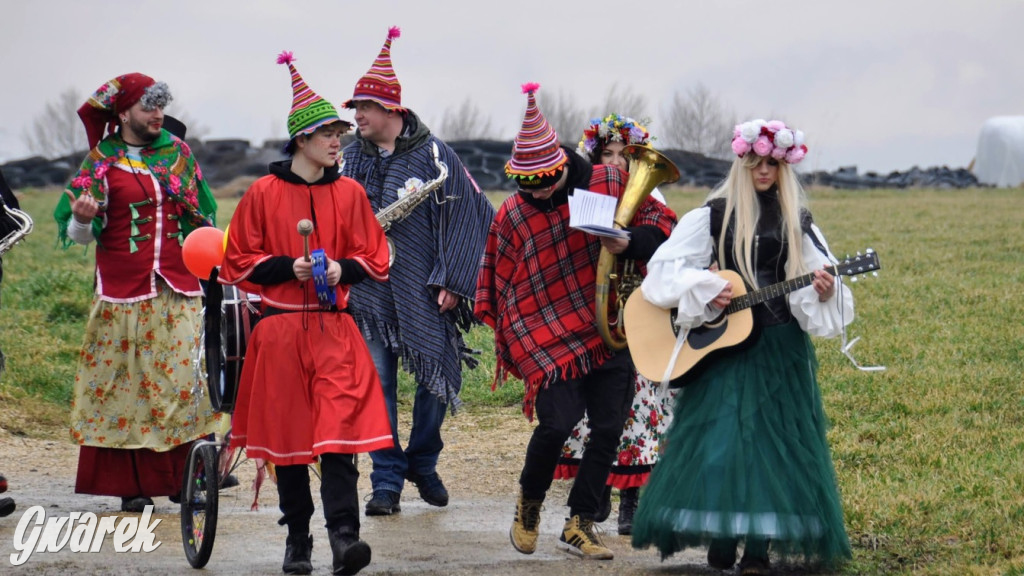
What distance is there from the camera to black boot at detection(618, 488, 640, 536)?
22.5 feet

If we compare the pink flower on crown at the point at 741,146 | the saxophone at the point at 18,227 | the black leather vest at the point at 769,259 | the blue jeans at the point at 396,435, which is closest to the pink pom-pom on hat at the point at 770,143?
the pink flower on crown at the point at 741,146

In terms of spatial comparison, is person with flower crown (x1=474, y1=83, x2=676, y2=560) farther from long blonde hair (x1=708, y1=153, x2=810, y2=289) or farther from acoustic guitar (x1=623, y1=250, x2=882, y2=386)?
long blonde hair (x1=708, y1=153, x2=810, y2=289)

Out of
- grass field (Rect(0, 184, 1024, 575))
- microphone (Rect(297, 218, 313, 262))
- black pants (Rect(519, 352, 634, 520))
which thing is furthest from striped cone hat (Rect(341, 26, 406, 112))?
grass field (Rect(0, 184, 1024, 575))

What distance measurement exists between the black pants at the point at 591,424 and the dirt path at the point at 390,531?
311 millimetres

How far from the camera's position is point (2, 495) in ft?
25.1

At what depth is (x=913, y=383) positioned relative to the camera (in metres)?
9.57

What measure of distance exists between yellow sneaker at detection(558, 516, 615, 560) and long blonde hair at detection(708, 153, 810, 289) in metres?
1.38

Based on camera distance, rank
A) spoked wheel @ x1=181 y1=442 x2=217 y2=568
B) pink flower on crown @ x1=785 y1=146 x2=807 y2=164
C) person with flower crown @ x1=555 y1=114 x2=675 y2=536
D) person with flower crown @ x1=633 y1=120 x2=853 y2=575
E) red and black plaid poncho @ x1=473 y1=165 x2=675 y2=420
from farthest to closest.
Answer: person with flower crown @ x1=555 y1=114 x2=675 y2=536, red and black plaid poncho @ x1=473 y1=165 x2=675 y2=420, spoked wheel @ x1=181 y1=442 x2=217 y2=568, pink flower on crown @ x1=785 y1=146 x2=807 y2=164, person with flower crown @ x1=633 y1=120 x2=853 y2=575

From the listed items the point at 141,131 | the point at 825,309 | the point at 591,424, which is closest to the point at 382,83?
the point at 141,131

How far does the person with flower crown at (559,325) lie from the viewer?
6.18 m

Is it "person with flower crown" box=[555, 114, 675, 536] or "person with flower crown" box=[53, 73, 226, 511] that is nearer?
"person with flower crown" box=[555, 114, 675, 536]

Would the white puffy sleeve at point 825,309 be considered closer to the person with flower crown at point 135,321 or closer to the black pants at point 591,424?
the black pants at point 591,424

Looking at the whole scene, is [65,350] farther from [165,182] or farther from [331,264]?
[331,264]

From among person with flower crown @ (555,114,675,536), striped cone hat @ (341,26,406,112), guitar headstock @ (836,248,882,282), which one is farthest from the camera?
striped cone hat @ (341,26,406,112)
